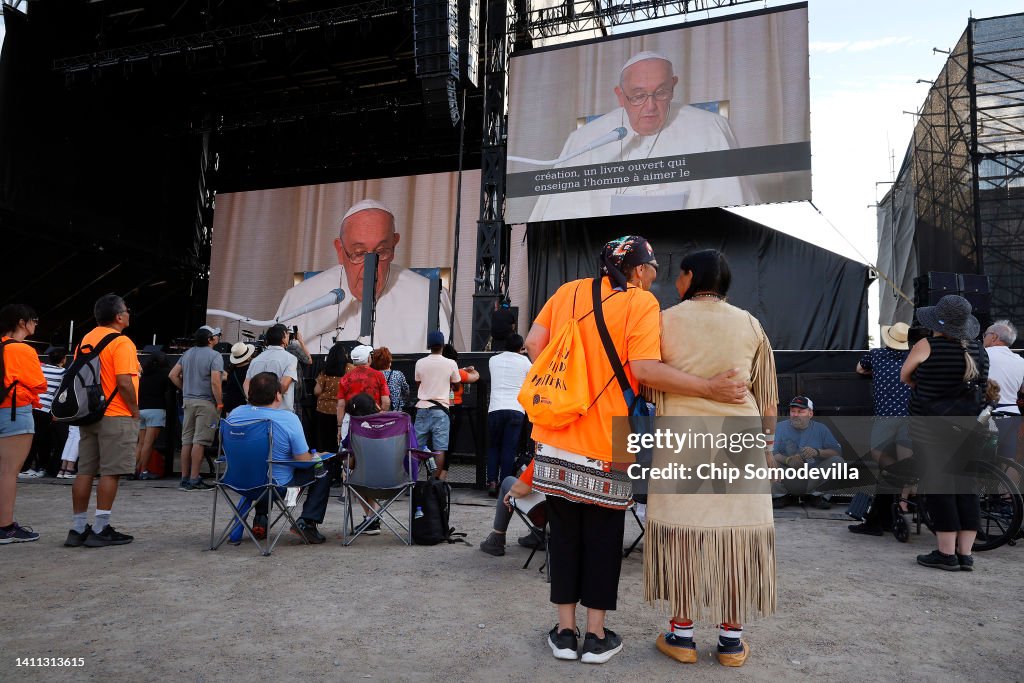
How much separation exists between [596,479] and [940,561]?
2.62 metres

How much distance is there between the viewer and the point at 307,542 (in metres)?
4.07

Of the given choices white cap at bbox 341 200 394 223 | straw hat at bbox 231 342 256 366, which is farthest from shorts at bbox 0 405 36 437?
white cap at bbox 341 200 394 223

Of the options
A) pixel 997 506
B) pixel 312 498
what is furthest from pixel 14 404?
pixel 997 506

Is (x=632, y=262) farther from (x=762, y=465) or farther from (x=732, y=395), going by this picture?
(x=762, y=465)

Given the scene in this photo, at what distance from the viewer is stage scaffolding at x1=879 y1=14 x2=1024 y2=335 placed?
15.4 m

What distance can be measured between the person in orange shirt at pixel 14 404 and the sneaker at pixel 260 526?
4.19ft

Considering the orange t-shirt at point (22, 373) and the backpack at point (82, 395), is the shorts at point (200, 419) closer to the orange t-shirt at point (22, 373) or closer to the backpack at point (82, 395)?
the orange t-shirt at point (22, 373)

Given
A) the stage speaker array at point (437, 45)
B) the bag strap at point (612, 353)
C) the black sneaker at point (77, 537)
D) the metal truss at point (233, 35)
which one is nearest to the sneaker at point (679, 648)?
the bag strap at point (612, 353)

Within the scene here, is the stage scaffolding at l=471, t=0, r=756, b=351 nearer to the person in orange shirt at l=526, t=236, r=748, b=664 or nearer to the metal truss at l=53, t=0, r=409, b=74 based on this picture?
the metal truss at l=53, t=0, r=409, b=74

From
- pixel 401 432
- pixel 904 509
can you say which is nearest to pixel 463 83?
pixel 401 432

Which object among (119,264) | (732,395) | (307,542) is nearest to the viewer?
(732,395)

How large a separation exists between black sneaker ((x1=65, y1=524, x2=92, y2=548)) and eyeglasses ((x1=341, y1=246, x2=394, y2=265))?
400 inches

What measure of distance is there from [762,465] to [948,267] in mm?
15825

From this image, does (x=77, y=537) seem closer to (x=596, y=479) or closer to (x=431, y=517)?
(x=431, y=517)
